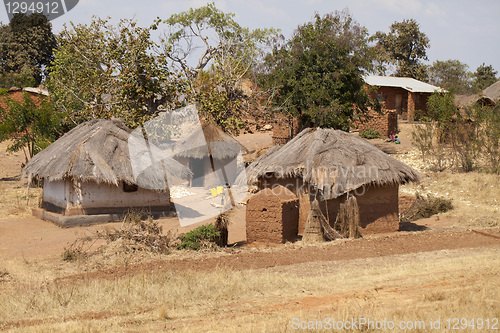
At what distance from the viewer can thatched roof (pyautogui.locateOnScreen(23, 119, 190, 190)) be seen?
50.8 feet

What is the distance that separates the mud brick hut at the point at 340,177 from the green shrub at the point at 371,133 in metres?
15.3

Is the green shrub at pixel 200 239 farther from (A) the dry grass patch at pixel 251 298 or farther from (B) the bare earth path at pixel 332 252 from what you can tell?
(A) the dry grass patch at pixel 251 298

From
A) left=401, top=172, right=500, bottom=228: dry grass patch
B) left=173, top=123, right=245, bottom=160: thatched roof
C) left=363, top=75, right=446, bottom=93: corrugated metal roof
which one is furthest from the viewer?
left=363, top=75, right=446, bottom=93: corrugated metal roof

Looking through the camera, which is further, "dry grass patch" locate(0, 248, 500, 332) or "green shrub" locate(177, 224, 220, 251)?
"green shrub" locate(177, 224, 220, 251)

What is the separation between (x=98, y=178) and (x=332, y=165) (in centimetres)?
661

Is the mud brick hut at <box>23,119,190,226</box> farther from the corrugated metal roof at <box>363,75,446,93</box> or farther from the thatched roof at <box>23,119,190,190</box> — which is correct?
the corrugated metal roof at <box>363,75,446,93</box>

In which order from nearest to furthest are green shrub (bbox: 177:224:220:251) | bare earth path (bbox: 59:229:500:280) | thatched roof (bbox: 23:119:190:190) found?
bare earth path (bbox: 59:229:500:280) → green shrub (bbox: 177:224:220:251) → thatched roof (bbox: 23:119:190:190)

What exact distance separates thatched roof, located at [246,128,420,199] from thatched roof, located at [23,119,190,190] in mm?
3150

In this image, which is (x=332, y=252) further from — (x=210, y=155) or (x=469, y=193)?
(x=210, y=155)

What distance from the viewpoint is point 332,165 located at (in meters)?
14.0

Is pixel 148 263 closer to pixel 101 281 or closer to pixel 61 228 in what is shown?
pixel 101 281

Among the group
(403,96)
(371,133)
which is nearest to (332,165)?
(371,133)

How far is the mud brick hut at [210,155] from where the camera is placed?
2417 cm

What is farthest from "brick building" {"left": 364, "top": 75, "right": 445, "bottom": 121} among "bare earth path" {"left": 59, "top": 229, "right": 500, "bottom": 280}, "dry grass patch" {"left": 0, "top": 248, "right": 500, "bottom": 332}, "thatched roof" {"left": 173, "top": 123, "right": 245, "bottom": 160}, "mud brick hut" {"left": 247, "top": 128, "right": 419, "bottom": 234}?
"dry grass patch" {"left": 0, "top": 248, "right": 500, "bottom": 332}
